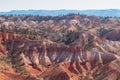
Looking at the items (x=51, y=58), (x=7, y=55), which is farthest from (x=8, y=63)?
(x=51, y=58)

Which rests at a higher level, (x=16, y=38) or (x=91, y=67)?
(x=16, y=38)

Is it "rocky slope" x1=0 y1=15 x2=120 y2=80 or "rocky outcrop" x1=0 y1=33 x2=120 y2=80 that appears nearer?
"rocky slope" x1=0 y1=15 x2=120 y2=80

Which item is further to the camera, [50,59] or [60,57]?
[50,59]

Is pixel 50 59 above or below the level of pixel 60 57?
below

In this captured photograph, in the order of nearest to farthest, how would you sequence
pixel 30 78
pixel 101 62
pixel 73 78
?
pixel 30 78 → pixel 73 78 → pixel 101 62

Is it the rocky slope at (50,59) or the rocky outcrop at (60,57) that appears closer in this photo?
the rocky slope at (50,59)

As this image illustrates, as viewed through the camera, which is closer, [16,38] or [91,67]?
[91,67]

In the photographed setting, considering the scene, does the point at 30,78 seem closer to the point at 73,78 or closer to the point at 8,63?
the point at 73,78

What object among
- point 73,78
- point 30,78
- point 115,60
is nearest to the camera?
point 30,78

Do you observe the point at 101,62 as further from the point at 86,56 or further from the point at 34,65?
the point at 34,65
